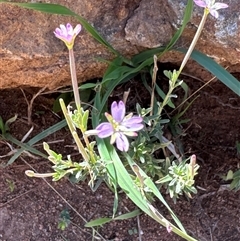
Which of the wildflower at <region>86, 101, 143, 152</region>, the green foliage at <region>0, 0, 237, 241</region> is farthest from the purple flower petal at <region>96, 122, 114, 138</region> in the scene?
the green foliage at <region>0, 0, 237, 241</region>

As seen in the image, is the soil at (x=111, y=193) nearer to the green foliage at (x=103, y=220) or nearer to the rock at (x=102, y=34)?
the green foliage at (x=103, y=220)

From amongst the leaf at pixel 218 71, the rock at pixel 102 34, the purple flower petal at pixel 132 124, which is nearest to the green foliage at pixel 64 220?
the rock at pixel 102 34

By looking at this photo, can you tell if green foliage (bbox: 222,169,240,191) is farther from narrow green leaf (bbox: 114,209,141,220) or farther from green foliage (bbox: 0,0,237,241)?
narrow green leaf (bbox: 114,209,141,220)

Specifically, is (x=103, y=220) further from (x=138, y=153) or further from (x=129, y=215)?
(x=138, y=153)

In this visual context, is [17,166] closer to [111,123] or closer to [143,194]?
[143,194]

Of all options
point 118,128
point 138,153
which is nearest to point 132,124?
point 118,128

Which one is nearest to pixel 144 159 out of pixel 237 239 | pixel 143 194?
pixel 143 194

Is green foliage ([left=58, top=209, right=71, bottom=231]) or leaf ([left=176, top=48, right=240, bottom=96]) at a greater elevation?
leaf ([left=176, top=48, right=240, bottom=96])
